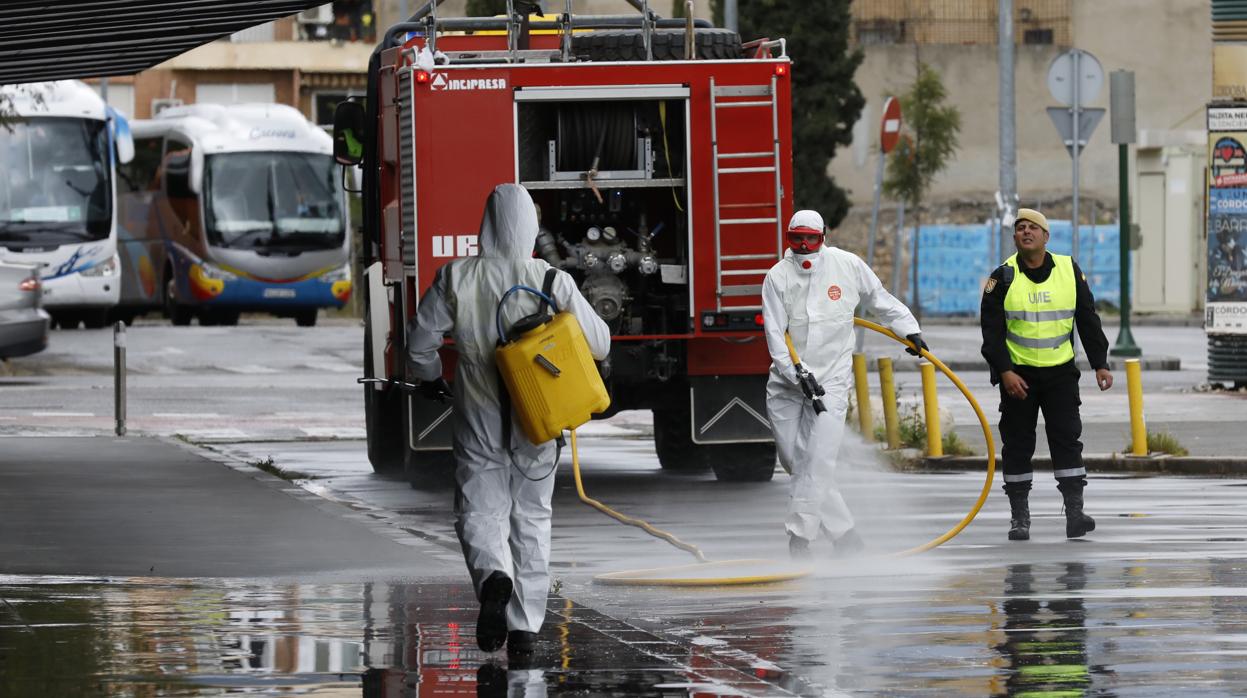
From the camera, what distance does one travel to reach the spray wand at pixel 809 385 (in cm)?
1268

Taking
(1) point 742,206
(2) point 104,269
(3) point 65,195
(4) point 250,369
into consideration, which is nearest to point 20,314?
(4) point 250,369

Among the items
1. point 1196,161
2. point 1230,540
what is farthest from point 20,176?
point 1230,540

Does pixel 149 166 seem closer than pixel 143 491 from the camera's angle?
No

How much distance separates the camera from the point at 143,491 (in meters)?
16.6

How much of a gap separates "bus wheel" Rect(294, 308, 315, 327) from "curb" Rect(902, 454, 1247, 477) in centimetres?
2864

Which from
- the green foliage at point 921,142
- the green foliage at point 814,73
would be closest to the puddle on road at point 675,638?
the green foliage at point 814,73

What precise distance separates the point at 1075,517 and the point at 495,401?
16.0 feet

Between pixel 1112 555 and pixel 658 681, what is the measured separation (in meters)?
4.54

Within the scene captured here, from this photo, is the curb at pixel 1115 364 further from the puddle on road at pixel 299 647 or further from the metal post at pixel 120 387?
the puddle on road at pixel 299 647

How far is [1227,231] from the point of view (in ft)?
81.5

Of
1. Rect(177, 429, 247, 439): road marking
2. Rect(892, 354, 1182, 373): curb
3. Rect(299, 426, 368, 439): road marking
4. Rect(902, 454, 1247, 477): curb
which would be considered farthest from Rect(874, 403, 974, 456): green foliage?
Rect(892, 354, 1182, 373): curb

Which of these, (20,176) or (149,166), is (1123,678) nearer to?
(20,176)

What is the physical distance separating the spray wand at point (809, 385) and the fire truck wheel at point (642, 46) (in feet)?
14.3

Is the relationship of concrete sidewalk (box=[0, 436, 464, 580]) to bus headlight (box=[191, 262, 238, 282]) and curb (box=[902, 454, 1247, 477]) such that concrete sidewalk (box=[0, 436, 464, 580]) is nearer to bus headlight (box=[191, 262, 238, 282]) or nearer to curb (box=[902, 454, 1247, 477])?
curb (box=[902, 454, 1247, 477])
